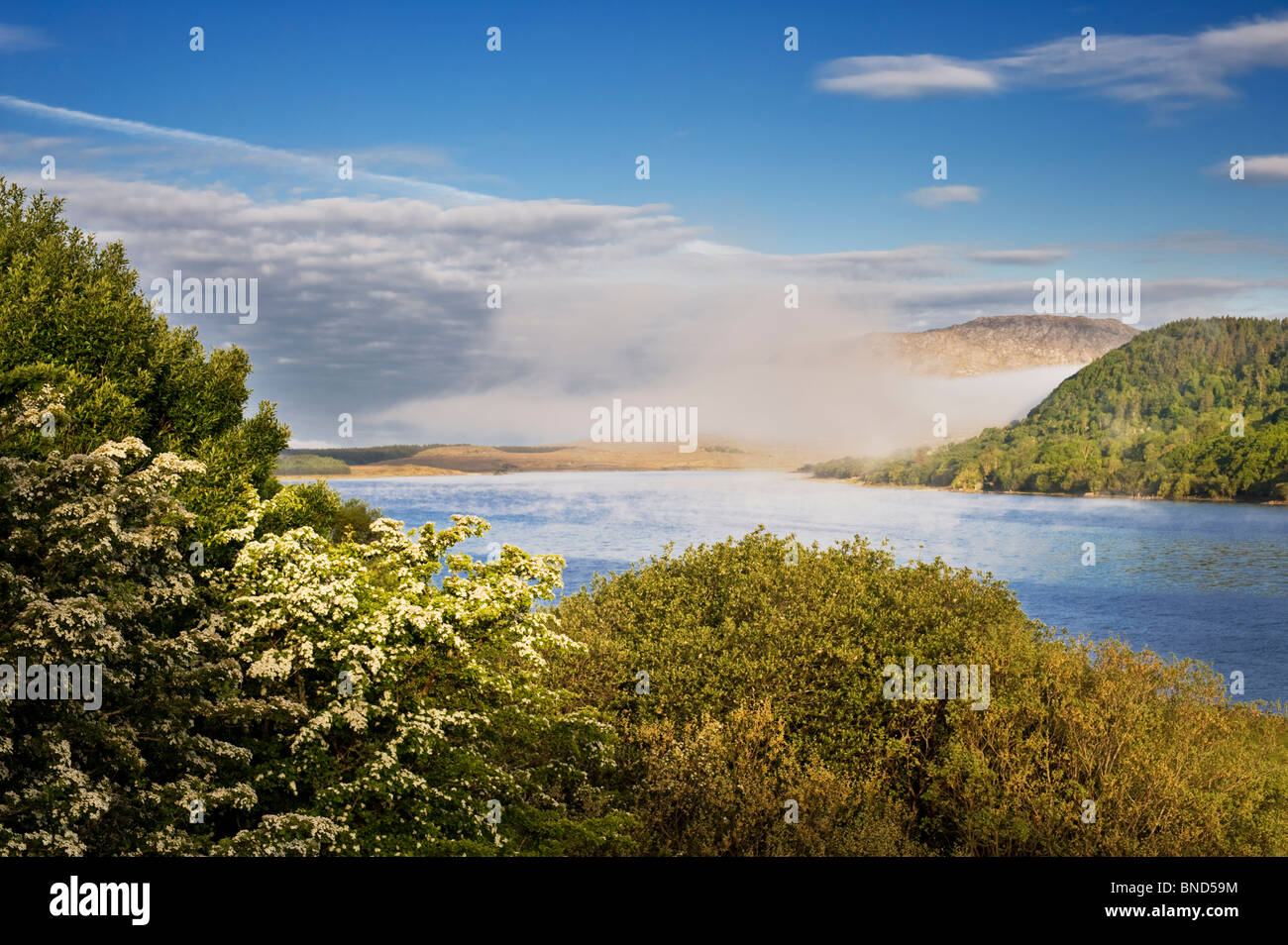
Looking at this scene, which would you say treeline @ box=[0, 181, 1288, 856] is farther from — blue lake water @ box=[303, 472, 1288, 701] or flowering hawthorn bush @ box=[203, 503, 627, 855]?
blue lake water @ box=[303, 472, 1288, 701]

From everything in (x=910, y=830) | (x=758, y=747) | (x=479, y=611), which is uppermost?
(x=479, y=611)

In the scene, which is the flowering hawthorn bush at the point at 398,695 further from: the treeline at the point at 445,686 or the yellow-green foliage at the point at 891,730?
the yellow-green foliage at the point at 891,730

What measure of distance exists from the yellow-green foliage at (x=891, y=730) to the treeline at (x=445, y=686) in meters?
0.14

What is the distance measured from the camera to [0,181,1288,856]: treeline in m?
21.8

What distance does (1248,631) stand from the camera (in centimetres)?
11731

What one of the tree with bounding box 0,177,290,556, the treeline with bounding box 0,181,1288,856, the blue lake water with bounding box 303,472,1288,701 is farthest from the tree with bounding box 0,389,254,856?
the blue lake water with bounding box 303,472,1288,701

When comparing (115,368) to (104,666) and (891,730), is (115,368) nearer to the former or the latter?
(104,666)

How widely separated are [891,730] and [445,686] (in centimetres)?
1613

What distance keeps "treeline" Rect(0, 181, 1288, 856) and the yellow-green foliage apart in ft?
0.45

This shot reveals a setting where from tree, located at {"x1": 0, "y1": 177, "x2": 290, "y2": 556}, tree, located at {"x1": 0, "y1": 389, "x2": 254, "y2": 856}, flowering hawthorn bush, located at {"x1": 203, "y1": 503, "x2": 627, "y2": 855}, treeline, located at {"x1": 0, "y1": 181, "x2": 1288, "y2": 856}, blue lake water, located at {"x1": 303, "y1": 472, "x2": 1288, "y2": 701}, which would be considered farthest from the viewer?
blue lake water, located at {"x1": 303, "y1": 472, "x2": 1288, "y2": 701}
